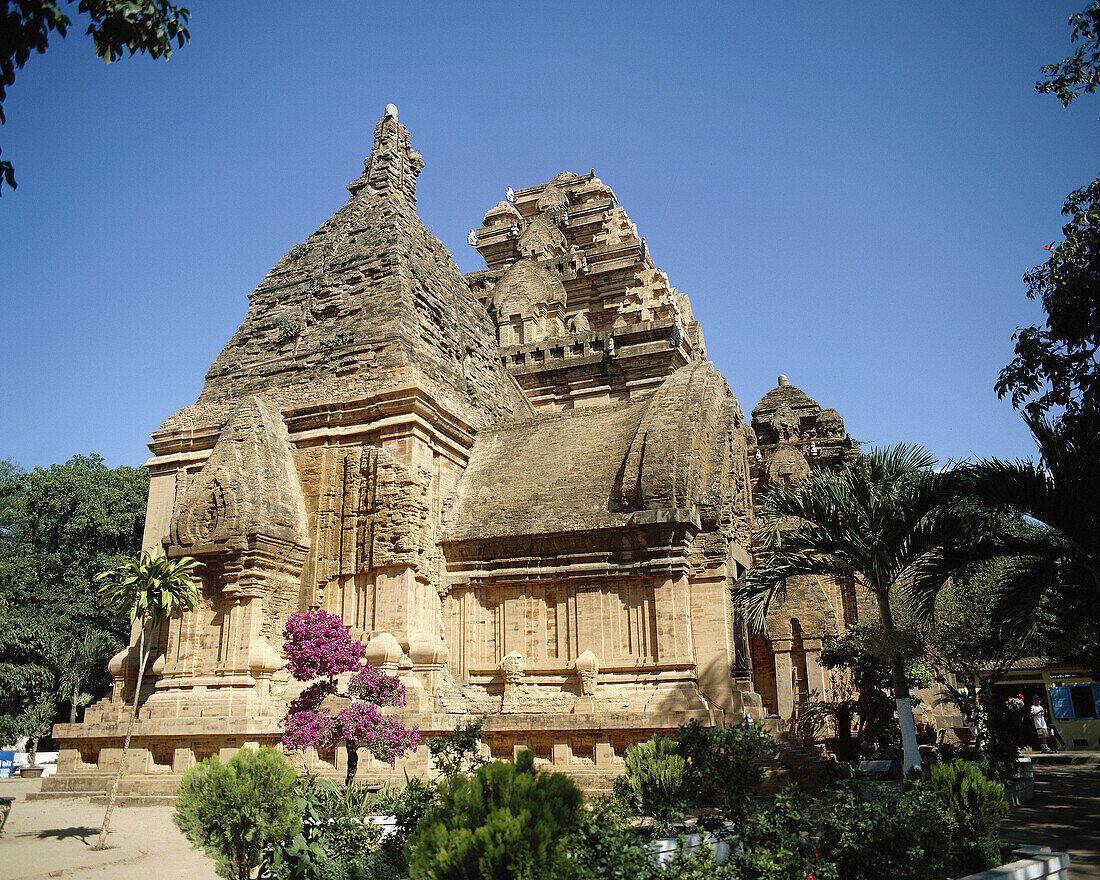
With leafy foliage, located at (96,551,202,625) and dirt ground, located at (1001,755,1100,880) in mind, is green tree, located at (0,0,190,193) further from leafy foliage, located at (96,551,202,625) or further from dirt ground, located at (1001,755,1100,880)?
dirt ground, located at (1001,755,1100,880)

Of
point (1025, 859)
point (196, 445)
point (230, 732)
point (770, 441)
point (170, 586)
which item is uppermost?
point (770, 441)

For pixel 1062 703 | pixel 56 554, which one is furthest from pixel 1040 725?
pixel 56 554

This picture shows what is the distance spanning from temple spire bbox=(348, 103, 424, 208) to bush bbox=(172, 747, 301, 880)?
15904mm

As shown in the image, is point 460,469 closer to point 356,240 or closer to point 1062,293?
point 356,240

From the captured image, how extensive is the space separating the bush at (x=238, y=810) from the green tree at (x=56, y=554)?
76.6 feet

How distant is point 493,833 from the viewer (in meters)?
5.94

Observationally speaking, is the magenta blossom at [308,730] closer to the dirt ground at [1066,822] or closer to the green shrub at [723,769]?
the green shrub at [723,769]

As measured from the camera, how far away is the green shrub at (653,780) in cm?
914

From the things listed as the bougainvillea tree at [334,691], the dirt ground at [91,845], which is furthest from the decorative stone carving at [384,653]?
the dirt ground at [91,845]

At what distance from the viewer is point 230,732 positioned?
13859 millimetres

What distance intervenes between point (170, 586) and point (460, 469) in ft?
22.1

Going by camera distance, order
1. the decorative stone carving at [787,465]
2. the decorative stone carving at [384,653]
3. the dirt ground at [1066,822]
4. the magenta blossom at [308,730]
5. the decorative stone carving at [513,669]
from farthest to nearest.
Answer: the decorative stone carving at [787,465], the decorative stone carving at [513,669], the decorative stone carving at [384,653], the magenta blossom at [308,730], the dirt ground at [1066,822]

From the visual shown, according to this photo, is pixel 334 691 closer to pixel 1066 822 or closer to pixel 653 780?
pixel 653 780

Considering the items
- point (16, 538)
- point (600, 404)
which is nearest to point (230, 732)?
point (600, 404)
